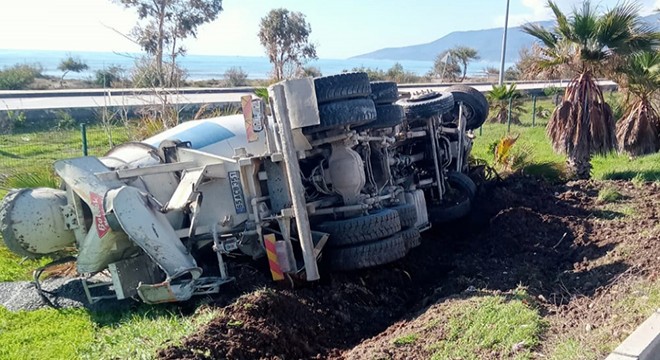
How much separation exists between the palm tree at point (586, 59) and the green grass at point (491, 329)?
22.0 ft

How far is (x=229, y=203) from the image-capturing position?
650 centimetres

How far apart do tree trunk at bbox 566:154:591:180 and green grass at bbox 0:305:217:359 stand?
8.10 meters

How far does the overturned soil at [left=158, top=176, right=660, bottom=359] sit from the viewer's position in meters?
5.11

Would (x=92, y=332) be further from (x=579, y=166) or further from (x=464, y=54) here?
(x=464, y=54)

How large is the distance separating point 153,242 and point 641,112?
10600 millimetres

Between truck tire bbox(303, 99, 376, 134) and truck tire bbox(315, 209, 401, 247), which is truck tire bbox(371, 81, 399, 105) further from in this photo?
truck tire bbox(315, 209, 401, 247)

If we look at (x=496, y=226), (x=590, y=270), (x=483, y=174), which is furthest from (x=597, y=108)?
(x=590, y=270)

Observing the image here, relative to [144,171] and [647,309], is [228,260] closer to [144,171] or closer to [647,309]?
[144,171]

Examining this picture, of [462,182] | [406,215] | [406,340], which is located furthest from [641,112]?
[406,340]

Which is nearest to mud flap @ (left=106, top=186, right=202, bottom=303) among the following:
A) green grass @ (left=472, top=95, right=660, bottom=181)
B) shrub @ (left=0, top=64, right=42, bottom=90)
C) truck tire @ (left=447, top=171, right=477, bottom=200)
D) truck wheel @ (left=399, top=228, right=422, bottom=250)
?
truck wheel @ (left=399, top=228, right=422, bottom=250)

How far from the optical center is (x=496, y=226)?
8.86 meters

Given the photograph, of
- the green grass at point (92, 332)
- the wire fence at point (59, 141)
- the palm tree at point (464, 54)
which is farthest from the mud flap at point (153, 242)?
the palm tree at point (464, 54)

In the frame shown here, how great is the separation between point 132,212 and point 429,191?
16.1 ft

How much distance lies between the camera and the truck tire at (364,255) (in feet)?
21.1
